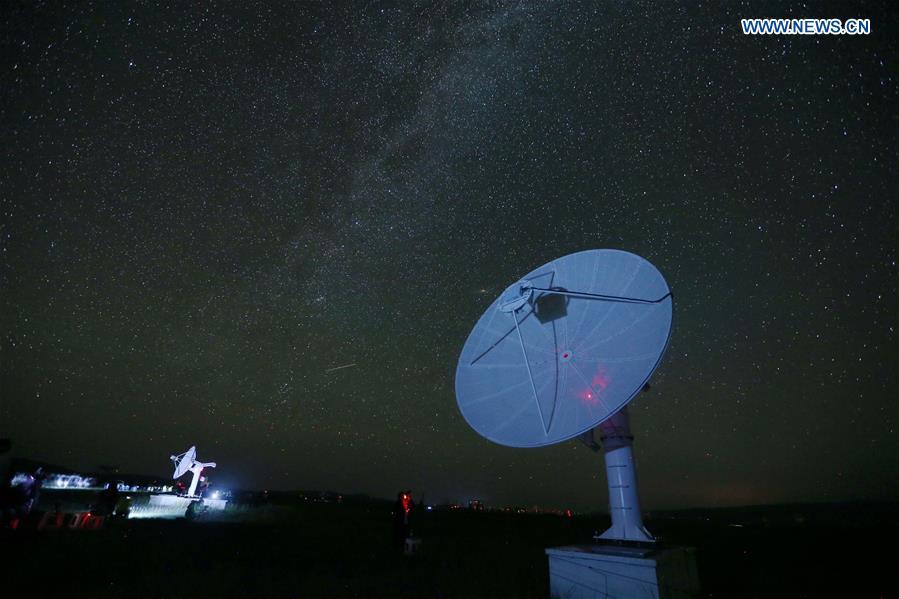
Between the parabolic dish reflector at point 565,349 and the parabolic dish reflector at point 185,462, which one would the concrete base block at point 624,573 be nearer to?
the parabolic dish reflector at point 565,349

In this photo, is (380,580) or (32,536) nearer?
(380,580)

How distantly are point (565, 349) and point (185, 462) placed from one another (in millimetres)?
23017

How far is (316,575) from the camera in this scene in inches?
329

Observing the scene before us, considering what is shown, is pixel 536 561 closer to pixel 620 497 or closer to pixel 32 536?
pixel 620 497

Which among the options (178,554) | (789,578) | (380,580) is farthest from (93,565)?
(789,578)

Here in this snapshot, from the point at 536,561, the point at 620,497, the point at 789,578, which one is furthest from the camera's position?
the point at 789,578

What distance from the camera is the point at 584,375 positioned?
25.9ft

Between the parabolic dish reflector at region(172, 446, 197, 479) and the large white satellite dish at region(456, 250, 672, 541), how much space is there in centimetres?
2054

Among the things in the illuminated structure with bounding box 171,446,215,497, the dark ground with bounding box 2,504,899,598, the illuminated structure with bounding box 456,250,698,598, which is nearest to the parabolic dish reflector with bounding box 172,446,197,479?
the illuminated structure with bounding box 171,446,215,497

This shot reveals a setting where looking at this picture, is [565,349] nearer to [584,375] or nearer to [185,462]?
[584,375]

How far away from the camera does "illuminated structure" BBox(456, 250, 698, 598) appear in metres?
6.41

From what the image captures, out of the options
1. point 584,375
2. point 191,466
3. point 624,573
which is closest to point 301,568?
point 624,573

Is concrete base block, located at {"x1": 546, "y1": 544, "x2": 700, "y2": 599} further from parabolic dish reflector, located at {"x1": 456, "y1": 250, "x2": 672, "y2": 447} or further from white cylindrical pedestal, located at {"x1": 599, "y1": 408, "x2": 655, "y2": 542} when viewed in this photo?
parabolic dish reflector, located at {"x1": 456, "y1": 250, "x2": 672, "y2": 447}

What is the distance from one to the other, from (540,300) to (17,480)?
1261 centimetres
